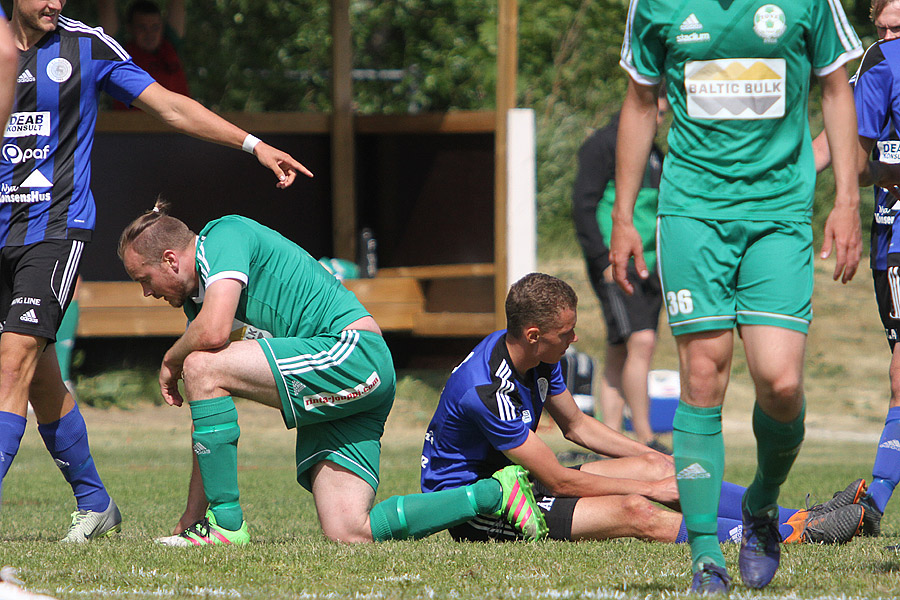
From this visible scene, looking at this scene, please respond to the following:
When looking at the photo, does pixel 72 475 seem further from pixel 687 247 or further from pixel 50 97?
pixel 687 247

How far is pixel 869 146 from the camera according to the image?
508cm

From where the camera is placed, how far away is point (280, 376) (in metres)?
4.66

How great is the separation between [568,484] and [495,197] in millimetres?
6654

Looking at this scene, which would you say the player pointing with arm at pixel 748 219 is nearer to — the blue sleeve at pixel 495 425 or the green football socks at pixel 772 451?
the green football socks at pixel 772 451

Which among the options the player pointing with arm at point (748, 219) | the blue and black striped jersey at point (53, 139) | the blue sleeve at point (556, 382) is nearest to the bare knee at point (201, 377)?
the blue and black striped jersey at point (53, 139)

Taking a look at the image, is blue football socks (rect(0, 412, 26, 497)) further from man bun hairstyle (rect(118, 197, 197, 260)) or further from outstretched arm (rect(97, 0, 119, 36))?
outstretched arm (rect(97, 0, 119, 36))

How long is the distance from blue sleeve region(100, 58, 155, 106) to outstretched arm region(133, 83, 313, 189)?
3cm

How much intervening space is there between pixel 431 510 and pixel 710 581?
4.99 feet

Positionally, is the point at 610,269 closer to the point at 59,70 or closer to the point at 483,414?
the point at 483,414

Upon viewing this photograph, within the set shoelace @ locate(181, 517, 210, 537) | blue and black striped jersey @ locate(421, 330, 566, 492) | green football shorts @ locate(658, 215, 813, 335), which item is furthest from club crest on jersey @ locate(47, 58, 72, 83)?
green football shorts @ locate(658, 215, 813, 335)

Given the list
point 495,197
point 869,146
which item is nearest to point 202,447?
point 869,146

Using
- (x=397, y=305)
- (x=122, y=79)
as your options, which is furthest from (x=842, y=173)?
(x=397, y=305)

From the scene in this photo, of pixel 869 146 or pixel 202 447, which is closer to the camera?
pixel 202 447

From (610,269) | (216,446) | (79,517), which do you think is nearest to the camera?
(216,446)
